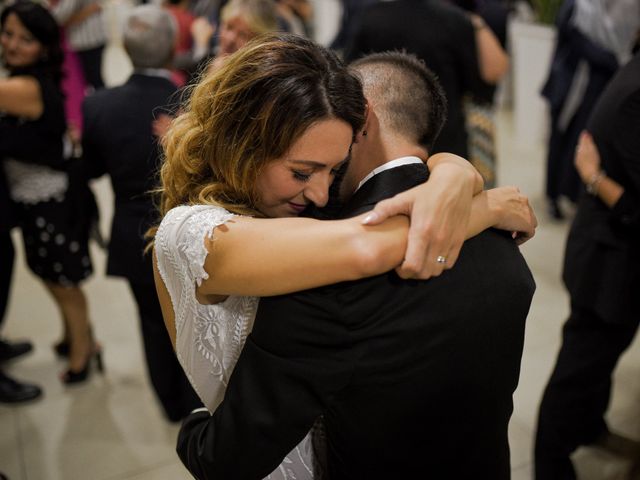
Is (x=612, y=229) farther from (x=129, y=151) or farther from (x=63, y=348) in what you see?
(x=63, y=348)

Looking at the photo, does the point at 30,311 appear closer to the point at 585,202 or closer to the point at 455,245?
the point at 585,202

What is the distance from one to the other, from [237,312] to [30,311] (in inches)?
114

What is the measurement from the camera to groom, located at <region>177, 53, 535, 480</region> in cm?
101

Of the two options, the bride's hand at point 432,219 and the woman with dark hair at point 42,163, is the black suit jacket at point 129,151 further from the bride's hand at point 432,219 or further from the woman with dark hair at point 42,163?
the bride's hand at point 432,219

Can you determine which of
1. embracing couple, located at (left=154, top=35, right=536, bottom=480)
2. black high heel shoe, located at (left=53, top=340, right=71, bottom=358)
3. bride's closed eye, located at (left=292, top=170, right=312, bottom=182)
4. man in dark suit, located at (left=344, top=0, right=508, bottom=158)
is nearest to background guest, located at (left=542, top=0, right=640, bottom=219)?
man in dark suit, located at (left=344, top=0, right=508, bottom=158)

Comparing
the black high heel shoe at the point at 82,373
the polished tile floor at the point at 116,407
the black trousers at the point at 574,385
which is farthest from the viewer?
the black high heel shoe at the point at 82,373

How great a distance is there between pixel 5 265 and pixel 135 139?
1.03 meters

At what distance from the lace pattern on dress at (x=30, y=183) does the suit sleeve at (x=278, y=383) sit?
200cm

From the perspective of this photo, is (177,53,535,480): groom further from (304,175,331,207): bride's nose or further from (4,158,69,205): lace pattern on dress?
(4,158,69,205): lace pattern on dress

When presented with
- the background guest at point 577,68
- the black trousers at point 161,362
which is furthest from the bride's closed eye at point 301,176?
the background guest at point 577,68

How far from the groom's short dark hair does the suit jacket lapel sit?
0.39ft

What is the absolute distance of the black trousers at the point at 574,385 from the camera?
223cm

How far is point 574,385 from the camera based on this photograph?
228 cm

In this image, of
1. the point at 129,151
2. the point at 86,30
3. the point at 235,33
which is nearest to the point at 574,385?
the point at 129,151
